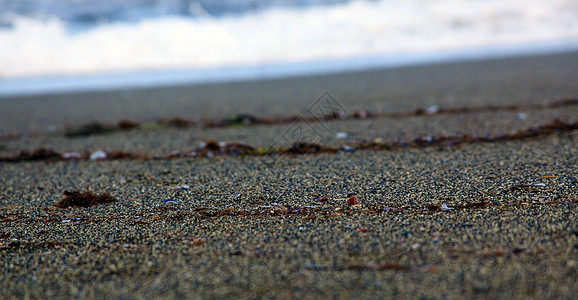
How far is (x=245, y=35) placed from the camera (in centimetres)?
1433

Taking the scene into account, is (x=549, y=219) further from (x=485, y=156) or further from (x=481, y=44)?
(x=481, y=44)

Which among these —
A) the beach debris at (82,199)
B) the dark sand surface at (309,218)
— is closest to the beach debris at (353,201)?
the dark sand surface at (309,218)

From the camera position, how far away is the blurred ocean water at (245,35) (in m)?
13.0

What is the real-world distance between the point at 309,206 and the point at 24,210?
2090mm

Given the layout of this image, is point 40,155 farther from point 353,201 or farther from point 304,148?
point 353,201

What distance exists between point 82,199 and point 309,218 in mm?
1732

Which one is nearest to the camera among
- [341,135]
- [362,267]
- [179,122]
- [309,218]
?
[362,267]

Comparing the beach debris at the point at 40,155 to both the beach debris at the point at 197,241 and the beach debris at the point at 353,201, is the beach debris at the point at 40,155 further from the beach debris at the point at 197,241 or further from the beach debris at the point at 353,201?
the beach debris at the point at 353,201

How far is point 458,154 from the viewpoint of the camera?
Result: 14.2 feet

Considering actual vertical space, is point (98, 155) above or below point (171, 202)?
above

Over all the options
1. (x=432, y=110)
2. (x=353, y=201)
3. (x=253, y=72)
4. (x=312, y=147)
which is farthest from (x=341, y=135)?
(x=253, y=72)

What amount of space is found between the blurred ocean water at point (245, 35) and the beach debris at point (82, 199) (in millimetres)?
8744

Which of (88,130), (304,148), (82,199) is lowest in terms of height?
(82,199)

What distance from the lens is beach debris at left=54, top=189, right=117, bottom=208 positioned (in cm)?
349
